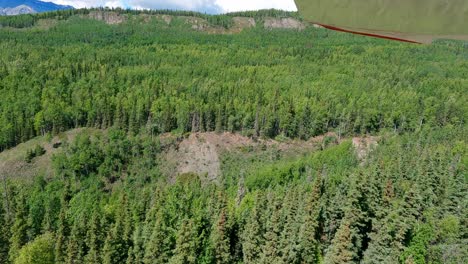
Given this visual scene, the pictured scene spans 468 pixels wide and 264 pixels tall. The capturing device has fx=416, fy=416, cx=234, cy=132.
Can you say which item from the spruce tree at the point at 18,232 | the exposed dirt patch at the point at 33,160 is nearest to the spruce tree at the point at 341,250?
the spruce tree at the point at 18,232

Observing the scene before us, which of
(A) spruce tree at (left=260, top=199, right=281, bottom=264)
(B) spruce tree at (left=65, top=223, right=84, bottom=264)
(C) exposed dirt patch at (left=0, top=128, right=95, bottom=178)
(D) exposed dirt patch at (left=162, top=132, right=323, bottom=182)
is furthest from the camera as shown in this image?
(D) exposed dirt patch at (left=162, top=132, right=323, bottom=182)

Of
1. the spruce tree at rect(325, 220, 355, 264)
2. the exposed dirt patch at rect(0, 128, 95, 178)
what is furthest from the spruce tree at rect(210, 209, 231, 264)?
the exposed dirt patch at rect(0, 128, 95, 178)

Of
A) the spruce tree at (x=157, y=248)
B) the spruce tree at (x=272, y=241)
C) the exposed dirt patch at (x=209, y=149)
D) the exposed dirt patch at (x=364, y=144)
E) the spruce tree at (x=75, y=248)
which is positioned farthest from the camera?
the exposed dirt patch at (x=364, y=144)

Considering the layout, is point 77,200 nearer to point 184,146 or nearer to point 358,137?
point 184,146

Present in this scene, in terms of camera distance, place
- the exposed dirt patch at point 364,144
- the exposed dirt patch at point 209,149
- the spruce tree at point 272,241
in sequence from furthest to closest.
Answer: the exposed dirt patch at point 364,144
the exposed dirt patch at point 209,149
the spruce tree at point 272,241

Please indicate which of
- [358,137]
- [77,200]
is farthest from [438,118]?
[77,200]

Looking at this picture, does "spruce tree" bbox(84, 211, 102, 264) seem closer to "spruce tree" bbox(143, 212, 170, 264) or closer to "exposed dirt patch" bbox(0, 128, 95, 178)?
"spruce tree" bbox(143, 212, 170, 264)

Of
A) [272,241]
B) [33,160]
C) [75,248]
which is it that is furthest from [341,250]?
[33,160]

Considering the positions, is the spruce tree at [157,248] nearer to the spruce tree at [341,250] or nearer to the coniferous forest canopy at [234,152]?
the coniferous forest canopy at [234,152]
